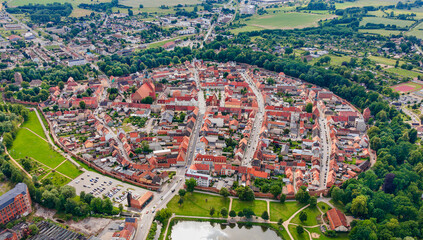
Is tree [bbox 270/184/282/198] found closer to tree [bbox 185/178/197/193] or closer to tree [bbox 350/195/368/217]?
tree [bbox 350/195/368/217]

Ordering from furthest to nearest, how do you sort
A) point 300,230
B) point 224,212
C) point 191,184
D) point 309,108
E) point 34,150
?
1. point 309,108
2. point 34,150
3. point 191,184
4. point 224,212
5. point 300,230

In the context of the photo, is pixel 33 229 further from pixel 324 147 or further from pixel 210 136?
pixel 324 147

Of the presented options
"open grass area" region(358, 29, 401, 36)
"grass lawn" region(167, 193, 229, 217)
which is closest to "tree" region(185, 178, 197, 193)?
"grass lawn" region(167, 193, 229, 217)

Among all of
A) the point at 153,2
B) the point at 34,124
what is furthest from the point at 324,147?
the point at 153,2

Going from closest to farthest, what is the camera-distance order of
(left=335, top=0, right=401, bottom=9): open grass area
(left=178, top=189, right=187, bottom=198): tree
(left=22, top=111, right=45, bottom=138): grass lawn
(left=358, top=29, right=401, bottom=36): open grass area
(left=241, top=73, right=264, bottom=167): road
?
(left=178, top=189, right=187, bottom=198): tree < (left=241, top=73, right=264, bottom=167): road < (left=22, top=111, right=45, bottom=138): grass lawn < (left=358, top=29, right=401, bottom=36): open grass area < (left=335, top=0, right=401, bottom=9): open grass area

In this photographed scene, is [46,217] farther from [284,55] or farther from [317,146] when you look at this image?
[284,55]

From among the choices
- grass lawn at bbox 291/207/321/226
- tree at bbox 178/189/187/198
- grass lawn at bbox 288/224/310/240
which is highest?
tree at bbox 178/189/187/198
